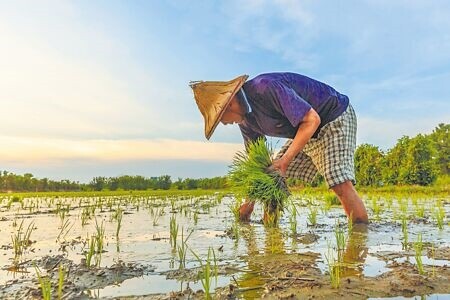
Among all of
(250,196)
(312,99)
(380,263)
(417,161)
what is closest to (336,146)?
(312,99)

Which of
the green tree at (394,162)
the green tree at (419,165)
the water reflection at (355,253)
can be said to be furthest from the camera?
the green tree at (394,162)

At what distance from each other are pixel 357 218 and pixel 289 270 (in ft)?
7.54

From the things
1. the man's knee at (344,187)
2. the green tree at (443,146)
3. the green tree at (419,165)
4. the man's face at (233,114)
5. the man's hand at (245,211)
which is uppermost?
the green tree at (443,146)

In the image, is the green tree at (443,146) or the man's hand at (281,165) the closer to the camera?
the man's hand at (281,165)

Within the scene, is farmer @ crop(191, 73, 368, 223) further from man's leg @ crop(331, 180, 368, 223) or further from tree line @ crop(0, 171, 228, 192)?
tree line @ crop(0, 171, 228, 192)

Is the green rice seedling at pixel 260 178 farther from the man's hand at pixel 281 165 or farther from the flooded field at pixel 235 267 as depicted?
the flooded field at pixel 235 267

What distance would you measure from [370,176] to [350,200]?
75.4ft

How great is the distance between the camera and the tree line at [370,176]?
2241 centimetres

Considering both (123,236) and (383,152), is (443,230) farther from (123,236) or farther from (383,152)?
(383,152)

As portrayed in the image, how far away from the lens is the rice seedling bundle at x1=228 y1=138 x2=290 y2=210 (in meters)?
3.57

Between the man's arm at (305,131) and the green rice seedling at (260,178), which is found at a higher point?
the man's arm at (305,131)

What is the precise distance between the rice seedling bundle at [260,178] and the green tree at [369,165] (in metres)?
22.8

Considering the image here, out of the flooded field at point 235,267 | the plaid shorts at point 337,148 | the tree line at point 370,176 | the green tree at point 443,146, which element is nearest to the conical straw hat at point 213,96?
the flooded field at point 235,267

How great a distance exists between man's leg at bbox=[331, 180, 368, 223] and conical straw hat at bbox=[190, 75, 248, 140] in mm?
1464
